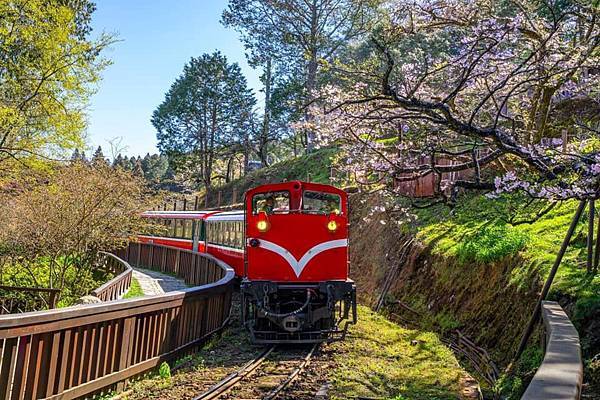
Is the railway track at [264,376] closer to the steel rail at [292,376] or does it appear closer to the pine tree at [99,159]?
the steel rail at [292,376]

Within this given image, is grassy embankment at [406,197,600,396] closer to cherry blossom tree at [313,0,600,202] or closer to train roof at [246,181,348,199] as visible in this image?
cherry blossom tree at [313,0,600,202]

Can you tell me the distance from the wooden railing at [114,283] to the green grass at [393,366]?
5.24 m

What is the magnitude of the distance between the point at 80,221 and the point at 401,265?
9.28m

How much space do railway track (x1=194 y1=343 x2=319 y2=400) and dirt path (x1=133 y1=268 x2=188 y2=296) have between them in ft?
28.0

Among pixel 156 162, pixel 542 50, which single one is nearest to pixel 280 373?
pixel 542 50

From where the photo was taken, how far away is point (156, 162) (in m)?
83.1

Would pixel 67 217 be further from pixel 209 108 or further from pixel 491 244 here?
pixel 209 108

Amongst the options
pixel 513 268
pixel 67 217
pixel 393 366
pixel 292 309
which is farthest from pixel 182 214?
pixel 393 366

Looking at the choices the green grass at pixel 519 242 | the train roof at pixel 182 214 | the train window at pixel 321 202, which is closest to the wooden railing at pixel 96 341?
the train window at pixel 321 202

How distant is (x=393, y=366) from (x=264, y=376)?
2110 mm

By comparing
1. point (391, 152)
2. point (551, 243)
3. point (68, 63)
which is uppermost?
point (68, 63)

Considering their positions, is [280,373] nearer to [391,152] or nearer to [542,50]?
[391,152]

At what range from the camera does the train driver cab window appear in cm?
1101

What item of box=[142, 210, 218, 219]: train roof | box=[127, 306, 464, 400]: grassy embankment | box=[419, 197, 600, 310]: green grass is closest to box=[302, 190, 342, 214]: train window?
box=[127, 306, 464, 400]: grassy embankment
